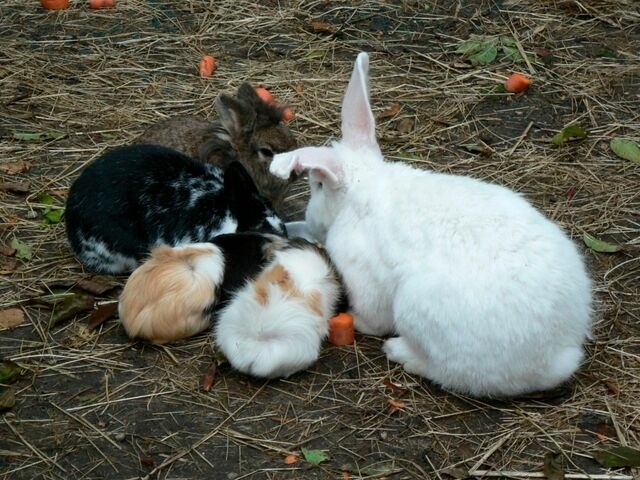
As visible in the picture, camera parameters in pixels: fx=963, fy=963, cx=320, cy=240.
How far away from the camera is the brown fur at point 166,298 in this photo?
405 centimetres

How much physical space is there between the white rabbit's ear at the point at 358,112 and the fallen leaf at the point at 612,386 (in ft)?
4.85

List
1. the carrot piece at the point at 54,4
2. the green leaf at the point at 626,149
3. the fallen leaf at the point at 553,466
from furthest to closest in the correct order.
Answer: the carrot piece at the point at 54,4, the green leaf at the point at 626,149, the fallen leaf at the point at 553,466

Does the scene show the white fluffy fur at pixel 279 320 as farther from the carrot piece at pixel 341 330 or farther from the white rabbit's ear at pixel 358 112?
the white rabbit's ear at pixel 358 112

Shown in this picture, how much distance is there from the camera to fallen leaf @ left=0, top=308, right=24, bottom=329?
4328 millimetres

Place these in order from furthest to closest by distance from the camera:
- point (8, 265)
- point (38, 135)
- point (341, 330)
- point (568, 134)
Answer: point (38, 135), point (568, 134), point (8, 265), point (341, 330)

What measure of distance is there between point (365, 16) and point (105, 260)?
3.49 meters

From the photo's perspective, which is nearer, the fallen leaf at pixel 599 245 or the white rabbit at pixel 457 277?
the white rabbit at pixel 457 277

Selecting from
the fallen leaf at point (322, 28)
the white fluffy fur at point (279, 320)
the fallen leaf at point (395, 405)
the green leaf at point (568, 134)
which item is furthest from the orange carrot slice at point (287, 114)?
the fallen leaf at point (395, 405)

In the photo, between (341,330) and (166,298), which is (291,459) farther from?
(166,298)

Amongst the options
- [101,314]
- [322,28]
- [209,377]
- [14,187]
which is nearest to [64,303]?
[101,314]

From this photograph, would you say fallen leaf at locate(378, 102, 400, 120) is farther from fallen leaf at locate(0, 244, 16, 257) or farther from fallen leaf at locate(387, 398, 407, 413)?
fallen leaf at locate(387, 398, 407, 413)

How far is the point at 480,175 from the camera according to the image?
5.52 metres

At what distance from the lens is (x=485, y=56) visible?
6.71 m

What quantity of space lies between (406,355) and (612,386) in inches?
33.5
